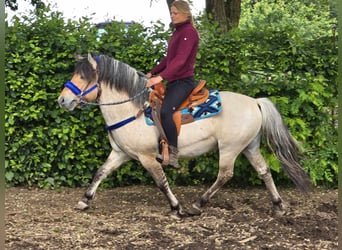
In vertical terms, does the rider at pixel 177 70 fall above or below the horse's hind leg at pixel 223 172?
above

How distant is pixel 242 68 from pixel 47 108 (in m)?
2.66

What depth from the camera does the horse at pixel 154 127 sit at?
4.89 m

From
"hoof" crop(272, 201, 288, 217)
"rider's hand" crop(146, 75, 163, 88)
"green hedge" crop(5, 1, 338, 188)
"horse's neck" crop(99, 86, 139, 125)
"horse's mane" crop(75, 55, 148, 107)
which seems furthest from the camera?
"green hedge" crop(5, 1, 338, 188)

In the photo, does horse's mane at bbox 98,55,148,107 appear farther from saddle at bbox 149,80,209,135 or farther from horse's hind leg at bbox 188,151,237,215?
horse's hind leg at bbox 188,151,237,215

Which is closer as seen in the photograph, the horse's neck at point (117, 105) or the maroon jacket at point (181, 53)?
the maroon jacket at point (181, 53)

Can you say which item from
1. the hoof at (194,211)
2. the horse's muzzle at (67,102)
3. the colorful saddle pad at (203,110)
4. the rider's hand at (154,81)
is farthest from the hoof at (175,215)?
the horse's muzzle at (67,102)

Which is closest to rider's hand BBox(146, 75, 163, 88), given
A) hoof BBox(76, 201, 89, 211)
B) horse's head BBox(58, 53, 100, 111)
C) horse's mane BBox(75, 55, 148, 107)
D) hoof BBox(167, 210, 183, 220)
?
horse's mane BBox(75, 55, 148, 107)

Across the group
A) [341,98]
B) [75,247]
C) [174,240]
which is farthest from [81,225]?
[341,98]

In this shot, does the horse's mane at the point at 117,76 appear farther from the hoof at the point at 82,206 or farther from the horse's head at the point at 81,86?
the hoof at the point at 82,206

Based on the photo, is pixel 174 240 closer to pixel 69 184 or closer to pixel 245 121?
pixel 245 121

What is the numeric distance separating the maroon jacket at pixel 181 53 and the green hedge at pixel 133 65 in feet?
4.61

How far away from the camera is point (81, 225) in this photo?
4676 mm

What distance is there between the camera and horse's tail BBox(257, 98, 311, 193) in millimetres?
5168

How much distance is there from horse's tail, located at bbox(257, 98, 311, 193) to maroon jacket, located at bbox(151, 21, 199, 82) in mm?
1005
